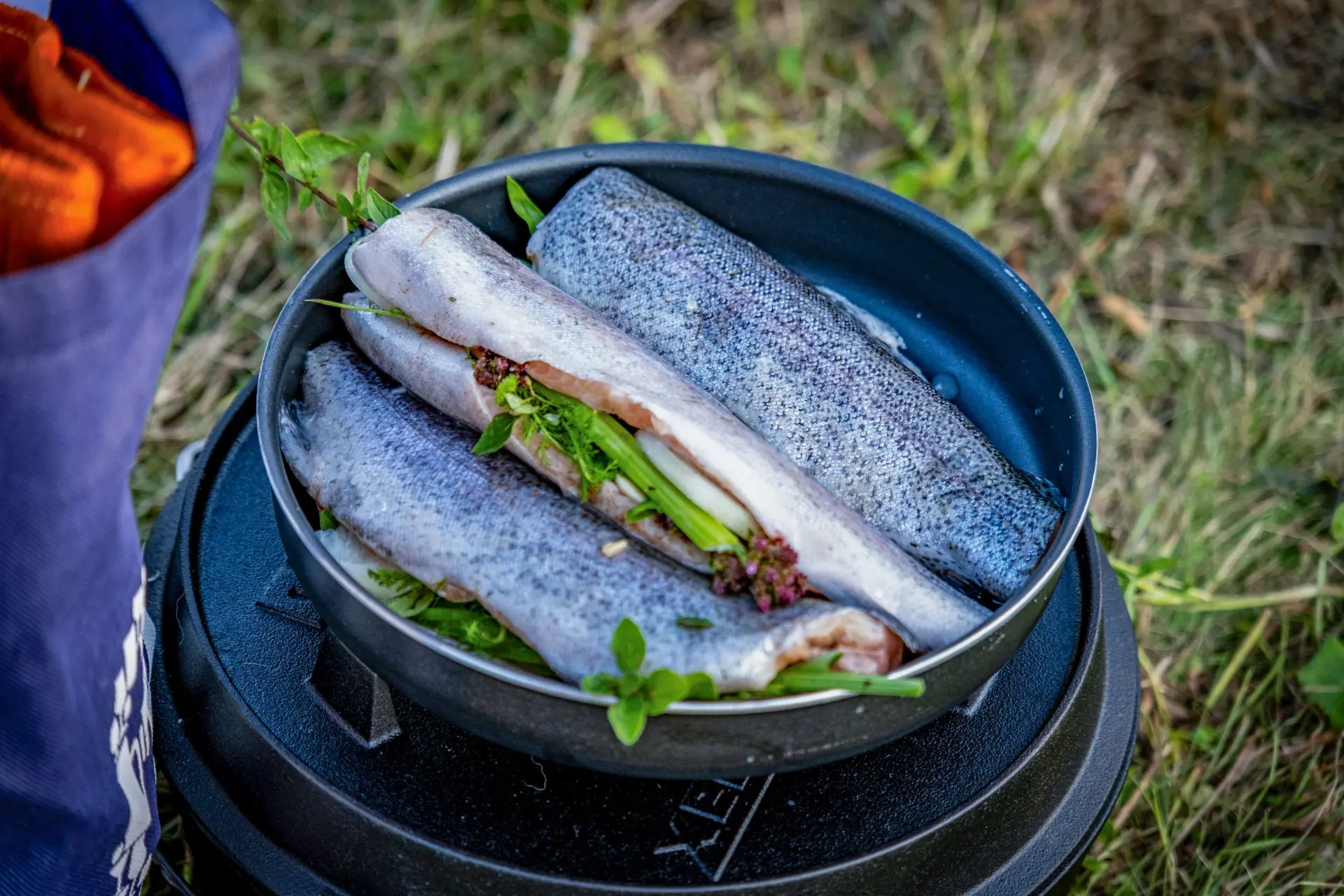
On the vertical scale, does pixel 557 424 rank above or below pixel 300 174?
below

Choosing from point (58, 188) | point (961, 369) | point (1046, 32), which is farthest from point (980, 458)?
point (1046, 32)

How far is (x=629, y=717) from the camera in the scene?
Answer: 132 centimetres

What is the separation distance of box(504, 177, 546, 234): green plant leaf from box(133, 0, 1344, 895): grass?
149cm

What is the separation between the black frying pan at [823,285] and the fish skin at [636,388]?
12 centimetres

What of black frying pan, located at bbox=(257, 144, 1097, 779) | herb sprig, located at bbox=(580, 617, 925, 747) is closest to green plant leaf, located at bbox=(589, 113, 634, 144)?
black frying pan, located at bbox=(257, 144, 1097, 779)

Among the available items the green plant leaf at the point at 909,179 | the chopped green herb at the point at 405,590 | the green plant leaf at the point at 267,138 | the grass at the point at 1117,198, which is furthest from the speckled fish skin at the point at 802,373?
the green plant leaf at the point at 909,179

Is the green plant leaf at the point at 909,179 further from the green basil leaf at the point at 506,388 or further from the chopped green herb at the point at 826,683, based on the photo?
the chopped green herb at the point at 826,683

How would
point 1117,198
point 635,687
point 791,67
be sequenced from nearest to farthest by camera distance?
point 635,687
point 1117,198
point 791,67

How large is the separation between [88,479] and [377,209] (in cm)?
75

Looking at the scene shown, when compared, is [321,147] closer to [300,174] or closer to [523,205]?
[300,174]

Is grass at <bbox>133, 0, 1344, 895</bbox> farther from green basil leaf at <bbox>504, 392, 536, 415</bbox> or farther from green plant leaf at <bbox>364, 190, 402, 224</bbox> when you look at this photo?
green basil leaf at <bbox>504, 392, 536, 415</bbox>

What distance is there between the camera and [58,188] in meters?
1.23

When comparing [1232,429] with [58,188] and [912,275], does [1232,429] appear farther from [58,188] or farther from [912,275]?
[58,188]

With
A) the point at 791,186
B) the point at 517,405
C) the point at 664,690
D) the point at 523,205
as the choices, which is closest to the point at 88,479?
the point at 517,405
